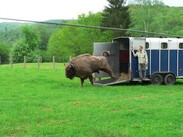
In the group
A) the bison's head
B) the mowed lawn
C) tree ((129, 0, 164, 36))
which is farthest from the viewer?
tree ((129, 0, 164, 36))

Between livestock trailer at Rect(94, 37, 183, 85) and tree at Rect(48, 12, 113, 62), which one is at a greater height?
tree at Rect(48, 12, 113, 62)

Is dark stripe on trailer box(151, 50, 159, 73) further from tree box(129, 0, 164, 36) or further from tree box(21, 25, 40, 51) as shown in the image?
tree box(21, 25, 40, 51)

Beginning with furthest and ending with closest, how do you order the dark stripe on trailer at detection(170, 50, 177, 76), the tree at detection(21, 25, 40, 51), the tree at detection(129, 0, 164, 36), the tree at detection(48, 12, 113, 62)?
the tree at detection(21, 25, 40, 51) → the tree at detection(48, 12, 113, 62) → the tree at detection(129, 0, 164, 36) → the dark stripe on trailer at detection(170, 50, 177, 76)

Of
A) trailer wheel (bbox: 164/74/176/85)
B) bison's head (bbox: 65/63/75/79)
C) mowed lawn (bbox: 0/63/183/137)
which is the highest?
bison's head (bbox: 65/63/75/79)

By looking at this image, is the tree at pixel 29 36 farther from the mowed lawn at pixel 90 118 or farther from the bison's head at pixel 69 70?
the mowed lawn at pixel 90 118

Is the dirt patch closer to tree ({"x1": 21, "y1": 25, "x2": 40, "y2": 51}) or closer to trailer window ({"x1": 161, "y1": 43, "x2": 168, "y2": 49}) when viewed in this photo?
trailer window ({"x1": 161, "y1": 43, "x2": 168, "y2": 49})

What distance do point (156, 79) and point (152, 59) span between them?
121 centimetres

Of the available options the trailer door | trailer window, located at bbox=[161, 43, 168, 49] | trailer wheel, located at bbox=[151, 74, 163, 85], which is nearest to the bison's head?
the trailer door

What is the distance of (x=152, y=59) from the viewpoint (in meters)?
13.6

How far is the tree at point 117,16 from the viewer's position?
4162cm

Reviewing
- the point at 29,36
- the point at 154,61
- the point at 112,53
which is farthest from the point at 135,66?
the point at 29,36

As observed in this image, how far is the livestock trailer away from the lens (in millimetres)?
13328

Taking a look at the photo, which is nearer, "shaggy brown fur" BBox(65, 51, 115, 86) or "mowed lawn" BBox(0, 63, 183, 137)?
"mowed lawn" BBox(0, 63, 183, 137)

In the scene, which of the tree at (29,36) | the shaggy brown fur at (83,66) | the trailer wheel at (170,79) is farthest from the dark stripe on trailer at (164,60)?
the tree at (29,36)
